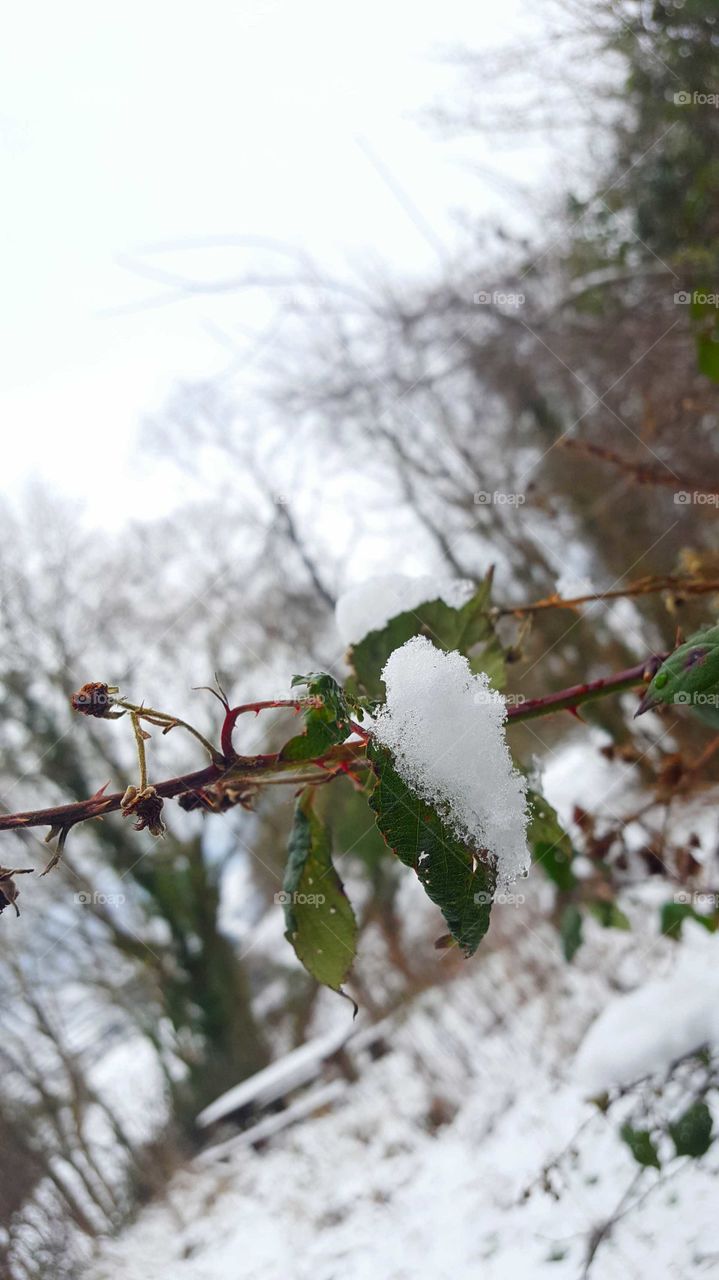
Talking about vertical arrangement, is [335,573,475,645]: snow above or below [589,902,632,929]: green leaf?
above

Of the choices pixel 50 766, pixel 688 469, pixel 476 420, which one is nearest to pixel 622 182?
pixel 688 469

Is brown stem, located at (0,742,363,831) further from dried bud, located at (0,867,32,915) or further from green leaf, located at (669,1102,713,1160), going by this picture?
green leaf, located at (669,1102,713,1160)

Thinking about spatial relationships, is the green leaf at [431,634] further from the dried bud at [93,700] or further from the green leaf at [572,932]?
the green leaf at [572,932]

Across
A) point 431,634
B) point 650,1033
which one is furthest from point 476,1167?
point 431,634

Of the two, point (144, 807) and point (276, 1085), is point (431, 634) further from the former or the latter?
point (276, 1085)

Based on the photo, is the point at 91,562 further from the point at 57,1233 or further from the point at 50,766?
the point at 57,1233

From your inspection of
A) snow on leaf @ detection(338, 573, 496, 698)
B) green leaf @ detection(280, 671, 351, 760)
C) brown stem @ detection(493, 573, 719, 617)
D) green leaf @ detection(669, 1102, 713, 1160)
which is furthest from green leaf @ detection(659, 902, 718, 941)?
green leaf @ detection(280, 671, 351, 760)
